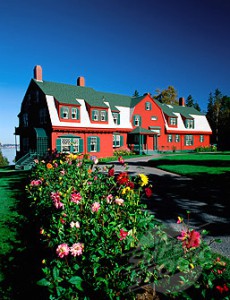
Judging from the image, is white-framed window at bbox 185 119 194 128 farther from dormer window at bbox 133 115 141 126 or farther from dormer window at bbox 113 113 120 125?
dormer window at bbox 113 113 120 125

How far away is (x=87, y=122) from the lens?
81.0 ft

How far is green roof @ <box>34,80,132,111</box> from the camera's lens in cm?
2359

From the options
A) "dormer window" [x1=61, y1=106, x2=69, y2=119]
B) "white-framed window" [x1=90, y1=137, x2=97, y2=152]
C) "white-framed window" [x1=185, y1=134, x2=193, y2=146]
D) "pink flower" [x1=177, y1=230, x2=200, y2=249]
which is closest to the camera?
"pink flower" [x1=177, y1=230, x2=200, y2=249]

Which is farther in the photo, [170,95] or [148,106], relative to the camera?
[170,95]

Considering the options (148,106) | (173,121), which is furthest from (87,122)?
(173,121)

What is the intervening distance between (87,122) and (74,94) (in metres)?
3.97

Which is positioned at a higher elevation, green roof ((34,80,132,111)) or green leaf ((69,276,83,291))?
green roof ((34,80,132,111))

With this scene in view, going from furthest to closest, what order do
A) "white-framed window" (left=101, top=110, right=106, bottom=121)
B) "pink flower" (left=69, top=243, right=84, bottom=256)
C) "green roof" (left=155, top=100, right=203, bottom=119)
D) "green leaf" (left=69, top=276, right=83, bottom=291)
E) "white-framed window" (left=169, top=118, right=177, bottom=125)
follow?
"green roof" (left=155, top=100, right=203, bottom=119) → "white-framed window" (left=169, top=118, right=177, bottom=125) → "white-framed window" (left=101, top=110, right=106, bottom=121) → "pink flower" (left=69, top=243, right=84, bottom=256) → "green leaf" (left=69, top=276, right=83, bottom=291)

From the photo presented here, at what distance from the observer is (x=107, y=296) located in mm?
2068

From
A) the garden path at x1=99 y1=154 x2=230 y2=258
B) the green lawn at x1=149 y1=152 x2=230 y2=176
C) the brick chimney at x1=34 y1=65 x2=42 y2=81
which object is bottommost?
the garden path at x1=99 y1=154 x2=230 y2=258

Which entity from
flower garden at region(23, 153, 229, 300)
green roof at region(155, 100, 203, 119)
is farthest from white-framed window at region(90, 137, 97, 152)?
flower garden at region(23, 153, 229, 300)

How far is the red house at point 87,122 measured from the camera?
74.7 feet

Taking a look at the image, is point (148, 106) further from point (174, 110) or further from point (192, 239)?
point (192, 239)

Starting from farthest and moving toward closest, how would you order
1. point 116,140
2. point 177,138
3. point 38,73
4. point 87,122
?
point 177,138, point 116,140, point 38,73, point 87,122
